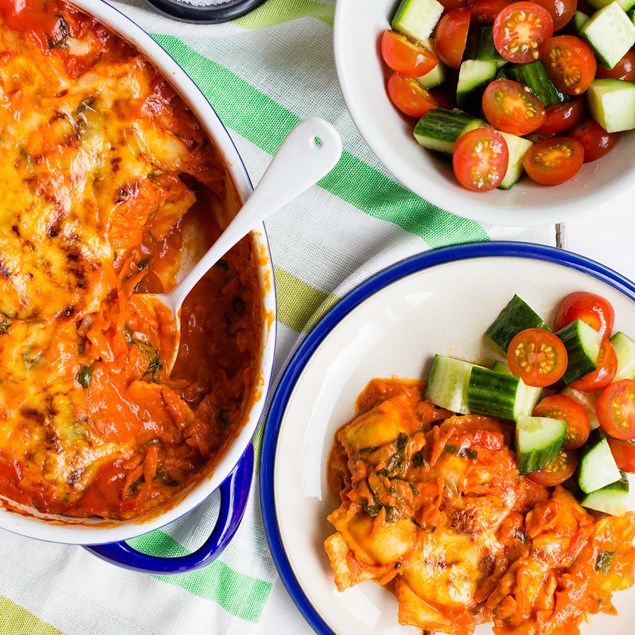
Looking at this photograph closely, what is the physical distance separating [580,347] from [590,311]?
0.43 feet

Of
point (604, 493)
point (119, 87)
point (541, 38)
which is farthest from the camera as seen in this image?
point (604, 493)

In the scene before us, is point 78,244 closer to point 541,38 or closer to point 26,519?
point 26,519

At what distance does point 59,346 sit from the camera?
2.00 m

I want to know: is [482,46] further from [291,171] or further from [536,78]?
[291,171]

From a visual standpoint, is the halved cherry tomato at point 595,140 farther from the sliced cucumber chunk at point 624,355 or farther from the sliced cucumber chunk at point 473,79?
the sliced cucumber chunk at point 624,355

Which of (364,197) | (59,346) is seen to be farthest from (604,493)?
(59,346)

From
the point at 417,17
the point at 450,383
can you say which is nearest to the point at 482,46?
the point at 417,17

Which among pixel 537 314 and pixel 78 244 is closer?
pixel 78 244

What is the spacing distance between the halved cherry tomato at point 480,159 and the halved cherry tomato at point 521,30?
214mm

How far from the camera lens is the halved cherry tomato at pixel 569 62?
78.4 inches

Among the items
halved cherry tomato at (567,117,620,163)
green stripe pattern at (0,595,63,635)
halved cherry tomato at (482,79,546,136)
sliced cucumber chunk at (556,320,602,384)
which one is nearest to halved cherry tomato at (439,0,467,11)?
halved cherry tomato at (482,79,546,136)

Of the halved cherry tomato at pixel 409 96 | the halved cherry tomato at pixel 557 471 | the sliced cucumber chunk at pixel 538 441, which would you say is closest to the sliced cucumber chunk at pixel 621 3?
the halved cherry tomato at pixel 409 96

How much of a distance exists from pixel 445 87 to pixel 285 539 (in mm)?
1366

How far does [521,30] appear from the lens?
1979 millimetres
